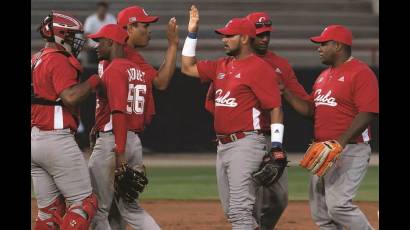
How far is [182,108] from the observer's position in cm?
1673

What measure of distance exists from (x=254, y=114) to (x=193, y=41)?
89 centimetres

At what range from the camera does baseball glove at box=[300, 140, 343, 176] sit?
782 centimetres

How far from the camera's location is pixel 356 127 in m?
7.84

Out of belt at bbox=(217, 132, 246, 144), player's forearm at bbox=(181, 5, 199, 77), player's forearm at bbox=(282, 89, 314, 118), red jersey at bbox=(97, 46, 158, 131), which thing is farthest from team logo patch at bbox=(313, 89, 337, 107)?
red jersey at bbox=(97, 46, 158, 131)

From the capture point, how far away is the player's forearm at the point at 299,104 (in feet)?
27.1

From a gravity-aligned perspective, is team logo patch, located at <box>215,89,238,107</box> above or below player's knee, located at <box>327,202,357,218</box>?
above

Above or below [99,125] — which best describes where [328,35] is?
above

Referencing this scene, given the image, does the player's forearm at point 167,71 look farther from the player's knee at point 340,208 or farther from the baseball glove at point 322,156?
the player's knee at point 340,208

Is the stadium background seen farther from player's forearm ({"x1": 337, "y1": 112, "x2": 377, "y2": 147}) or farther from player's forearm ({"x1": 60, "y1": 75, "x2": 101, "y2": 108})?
player's forearm ({"x1": 60, "y1": 75, "x2": 101, "y2": 108})

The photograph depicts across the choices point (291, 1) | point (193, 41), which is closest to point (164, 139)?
point (291, 1)

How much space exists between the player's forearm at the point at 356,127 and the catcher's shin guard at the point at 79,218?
1.98m

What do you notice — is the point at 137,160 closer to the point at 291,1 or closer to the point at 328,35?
the point at 328,35

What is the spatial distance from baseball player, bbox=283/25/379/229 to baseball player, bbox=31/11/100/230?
1.77m

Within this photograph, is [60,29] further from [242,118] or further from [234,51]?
[242,118]
